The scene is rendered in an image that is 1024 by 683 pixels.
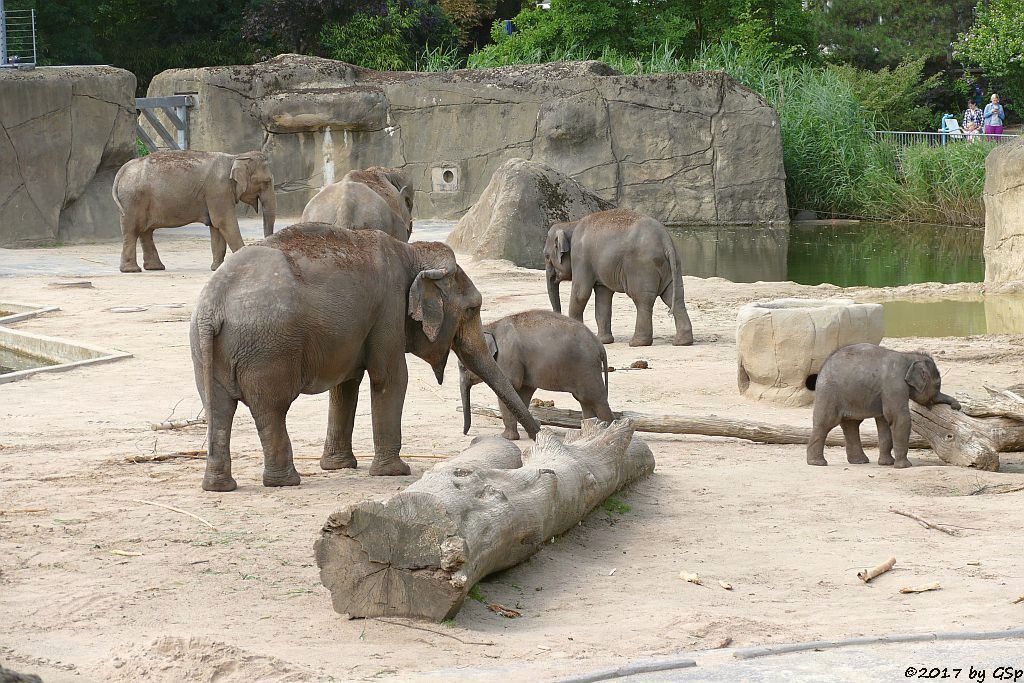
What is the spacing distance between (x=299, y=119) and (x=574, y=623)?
2135 cm

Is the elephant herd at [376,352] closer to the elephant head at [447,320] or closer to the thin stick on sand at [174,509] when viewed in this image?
the elephant head at [447,320]

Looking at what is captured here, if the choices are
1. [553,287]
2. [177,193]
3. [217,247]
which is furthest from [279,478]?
[217,247]

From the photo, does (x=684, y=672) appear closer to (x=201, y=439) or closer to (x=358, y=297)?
(x=358, y=297)

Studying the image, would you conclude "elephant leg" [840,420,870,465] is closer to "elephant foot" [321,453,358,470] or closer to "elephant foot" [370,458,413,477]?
"elephant foot" [370,458,413,477]

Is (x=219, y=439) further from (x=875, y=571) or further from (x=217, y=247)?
(x=217, y=247)

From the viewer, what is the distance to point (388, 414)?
6.81 metres

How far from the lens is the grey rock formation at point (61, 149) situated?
2017 cm

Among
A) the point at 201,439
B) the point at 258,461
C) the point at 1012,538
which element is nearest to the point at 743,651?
the point at 1012,538

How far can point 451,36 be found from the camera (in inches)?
1326

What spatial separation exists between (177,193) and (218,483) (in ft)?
36.7

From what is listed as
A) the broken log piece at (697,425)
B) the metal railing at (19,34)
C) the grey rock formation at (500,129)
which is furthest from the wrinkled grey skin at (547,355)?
the metal railing at (19,34)

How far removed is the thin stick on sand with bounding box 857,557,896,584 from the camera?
5312mm

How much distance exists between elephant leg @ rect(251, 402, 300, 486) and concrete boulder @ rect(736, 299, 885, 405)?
4.06 m

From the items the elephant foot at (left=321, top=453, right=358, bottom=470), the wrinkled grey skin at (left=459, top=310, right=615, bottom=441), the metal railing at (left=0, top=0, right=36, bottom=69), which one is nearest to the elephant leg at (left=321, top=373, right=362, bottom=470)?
the elephant foot at (left=321, top=453, right=358, bottom=470)
